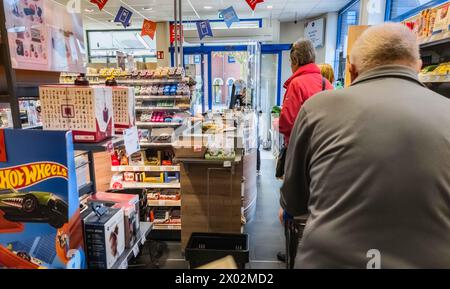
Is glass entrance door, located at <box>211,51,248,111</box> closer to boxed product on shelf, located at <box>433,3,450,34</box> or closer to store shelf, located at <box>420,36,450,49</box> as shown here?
store shelf, located at <box>420,36,450,49</box>

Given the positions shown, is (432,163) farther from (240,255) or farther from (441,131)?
(240,255)

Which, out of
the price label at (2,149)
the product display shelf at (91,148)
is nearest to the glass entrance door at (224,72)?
the product display shelf at (91,148)

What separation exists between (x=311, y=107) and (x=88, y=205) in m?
1.21

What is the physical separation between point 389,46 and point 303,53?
1.67 m

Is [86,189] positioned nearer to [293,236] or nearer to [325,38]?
[293,236]

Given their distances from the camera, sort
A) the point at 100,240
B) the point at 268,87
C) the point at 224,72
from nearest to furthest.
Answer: the point at 100,240, the point at 268,87, the point at 224,72

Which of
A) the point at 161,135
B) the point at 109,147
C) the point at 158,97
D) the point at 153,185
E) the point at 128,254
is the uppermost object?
the point at 158,97

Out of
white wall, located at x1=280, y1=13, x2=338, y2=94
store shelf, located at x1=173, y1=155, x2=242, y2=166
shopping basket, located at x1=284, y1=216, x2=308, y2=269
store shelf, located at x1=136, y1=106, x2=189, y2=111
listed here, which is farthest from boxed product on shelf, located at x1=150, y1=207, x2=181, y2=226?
white wall, located at x1=280, y1=13, x2=338, y2=94

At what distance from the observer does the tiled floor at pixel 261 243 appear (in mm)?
3096

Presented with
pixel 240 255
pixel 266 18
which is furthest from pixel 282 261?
pixel 266 18

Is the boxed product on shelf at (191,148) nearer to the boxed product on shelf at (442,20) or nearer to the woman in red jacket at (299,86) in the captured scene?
the woman in red jacket at (299,86)

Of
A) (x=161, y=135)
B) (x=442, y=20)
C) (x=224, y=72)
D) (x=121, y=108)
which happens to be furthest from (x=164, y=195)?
(x=224, y=72)

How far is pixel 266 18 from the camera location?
368 inches

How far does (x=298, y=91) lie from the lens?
8.40ft
